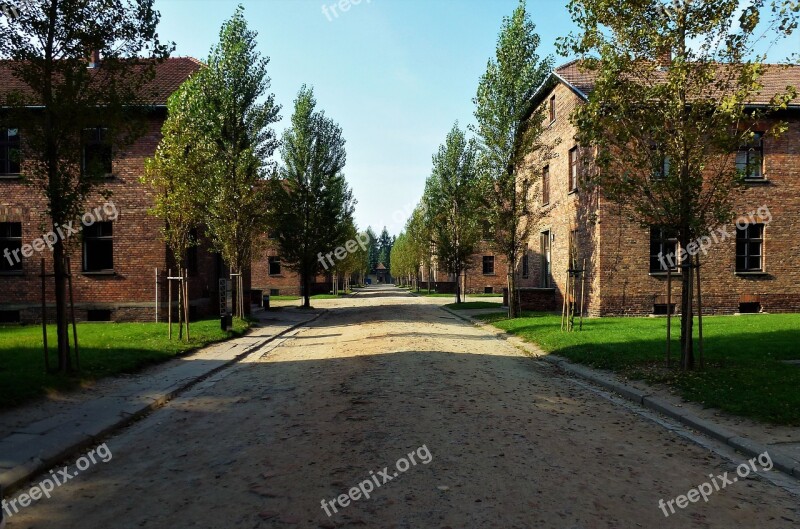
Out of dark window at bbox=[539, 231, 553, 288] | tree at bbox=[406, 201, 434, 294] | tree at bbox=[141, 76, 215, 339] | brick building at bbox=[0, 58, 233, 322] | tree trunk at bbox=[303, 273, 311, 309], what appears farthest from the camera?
tree at bbox=[406, 201, 434, 294]

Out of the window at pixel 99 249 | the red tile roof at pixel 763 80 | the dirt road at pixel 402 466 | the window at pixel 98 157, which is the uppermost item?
the red tile roof at pixel 763 80

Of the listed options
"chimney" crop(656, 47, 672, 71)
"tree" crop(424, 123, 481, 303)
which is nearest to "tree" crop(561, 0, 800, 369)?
"chimney" crop(656, 47, 672, 71)

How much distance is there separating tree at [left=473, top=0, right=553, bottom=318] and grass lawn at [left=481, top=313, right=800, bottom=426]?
410cm

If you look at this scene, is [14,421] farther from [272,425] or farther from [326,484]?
[326,484]

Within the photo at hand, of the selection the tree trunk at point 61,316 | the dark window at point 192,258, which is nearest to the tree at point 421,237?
the dark window at point 192,258

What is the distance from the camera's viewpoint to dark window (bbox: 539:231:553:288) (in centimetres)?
2569

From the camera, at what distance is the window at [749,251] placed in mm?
21234

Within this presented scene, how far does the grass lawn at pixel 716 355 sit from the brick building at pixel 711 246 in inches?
68.1

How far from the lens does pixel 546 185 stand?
26625 millimetres

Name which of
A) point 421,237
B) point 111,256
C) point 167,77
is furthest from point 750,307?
point 421,237

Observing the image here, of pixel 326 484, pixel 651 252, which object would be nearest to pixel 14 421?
pixel 326 484

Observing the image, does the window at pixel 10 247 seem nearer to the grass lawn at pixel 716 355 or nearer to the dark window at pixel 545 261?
the grass lawn at pixel 716 355

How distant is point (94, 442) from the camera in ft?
19.7

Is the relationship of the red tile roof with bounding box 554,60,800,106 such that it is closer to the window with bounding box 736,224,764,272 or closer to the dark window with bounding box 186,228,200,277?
the window with bounding box 736,224,764,272
